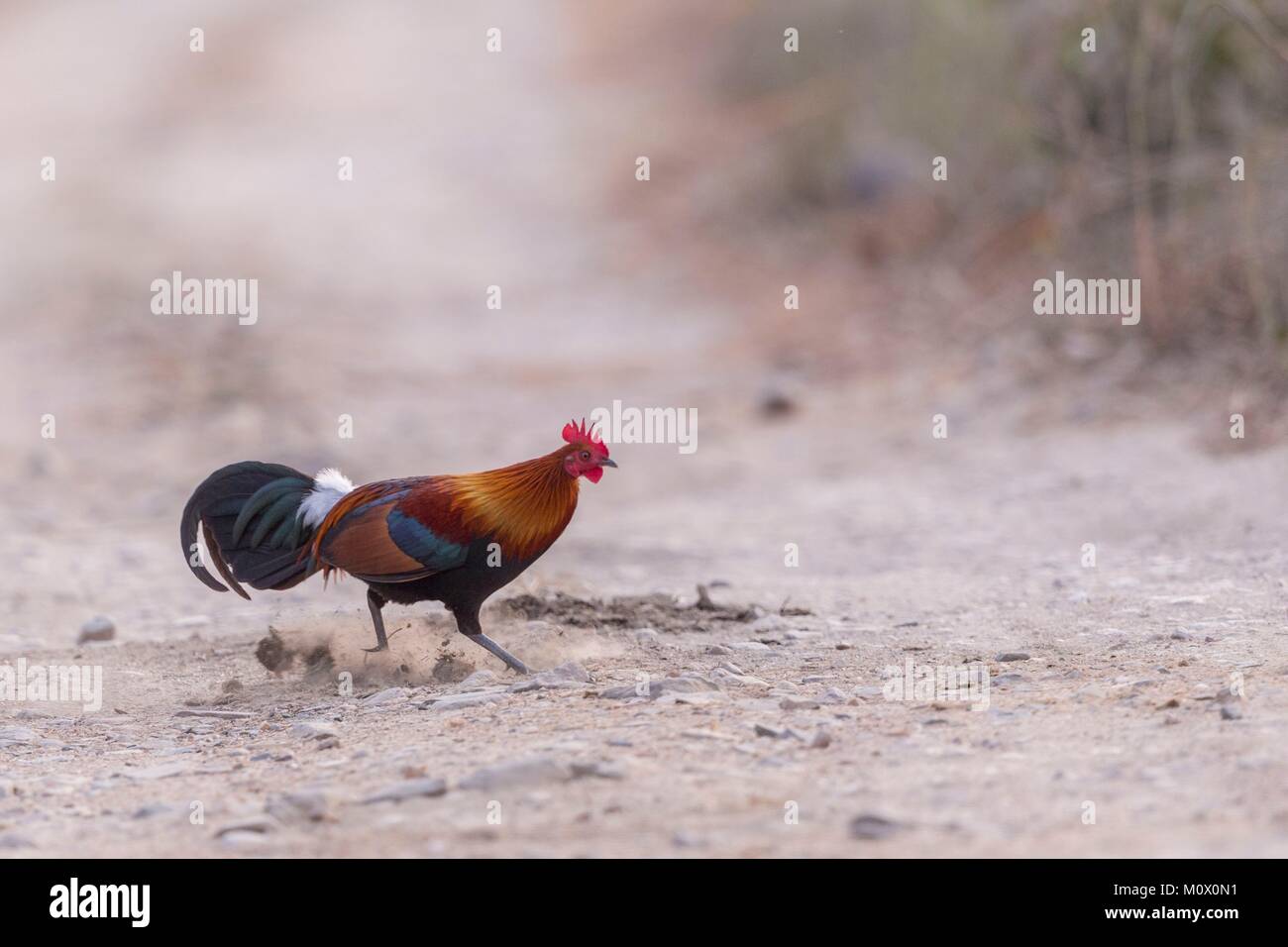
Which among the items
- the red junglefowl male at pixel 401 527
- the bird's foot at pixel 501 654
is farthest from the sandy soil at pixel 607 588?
the red junglefowl male at pixel 401 527

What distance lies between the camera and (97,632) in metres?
6.80

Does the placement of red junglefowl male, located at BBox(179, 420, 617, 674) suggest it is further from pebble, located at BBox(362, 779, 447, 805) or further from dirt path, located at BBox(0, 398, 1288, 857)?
pebble, located at BBox(362, 779, 447, 805)

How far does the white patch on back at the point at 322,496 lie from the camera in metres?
5.68

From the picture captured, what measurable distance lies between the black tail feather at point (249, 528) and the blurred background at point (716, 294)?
58.7 inches

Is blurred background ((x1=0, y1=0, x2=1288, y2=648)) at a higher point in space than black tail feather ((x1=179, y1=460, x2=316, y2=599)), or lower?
higher

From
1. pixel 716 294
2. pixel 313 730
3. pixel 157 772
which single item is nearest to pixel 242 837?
pixel 157 772

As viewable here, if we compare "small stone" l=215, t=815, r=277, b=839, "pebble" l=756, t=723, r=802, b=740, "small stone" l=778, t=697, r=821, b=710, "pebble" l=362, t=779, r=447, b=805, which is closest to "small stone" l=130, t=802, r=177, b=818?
"small stone" l=215, t=815, r=277, b=839

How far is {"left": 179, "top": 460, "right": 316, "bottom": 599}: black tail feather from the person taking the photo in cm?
567

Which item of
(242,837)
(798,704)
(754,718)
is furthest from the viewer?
(798,704)

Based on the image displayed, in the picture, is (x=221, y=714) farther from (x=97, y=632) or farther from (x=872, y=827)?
(x=872, y=827)

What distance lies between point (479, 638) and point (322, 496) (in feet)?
2.68

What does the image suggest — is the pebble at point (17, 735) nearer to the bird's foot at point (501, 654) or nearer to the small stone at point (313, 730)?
the small stone at point (313, 730)

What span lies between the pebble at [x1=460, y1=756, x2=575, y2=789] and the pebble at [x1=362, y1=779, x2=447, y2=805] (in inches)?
2.5

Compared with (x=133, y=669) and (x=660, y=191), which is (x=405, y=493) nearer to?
(x=133, y=669)
